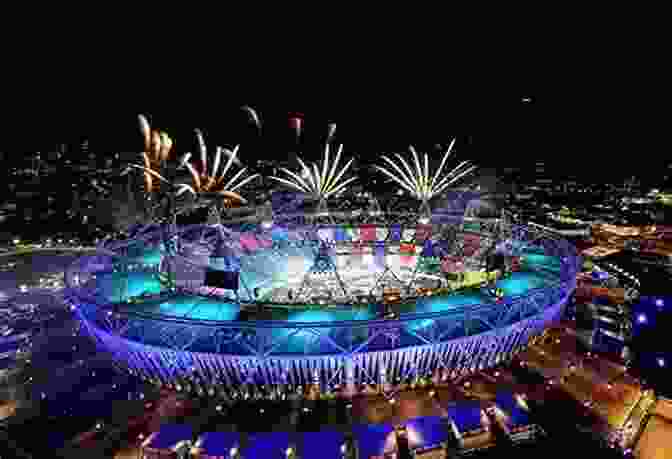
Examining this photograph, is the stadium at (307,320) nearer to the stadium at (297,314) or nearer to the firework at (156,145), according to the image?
the stadium at (297,314)

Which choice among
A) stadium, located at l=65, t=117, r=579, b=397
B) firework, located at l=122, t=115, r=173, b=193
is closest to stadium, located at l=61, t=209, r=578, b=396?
stadium, located at l=65, t=117, r=579, b=397

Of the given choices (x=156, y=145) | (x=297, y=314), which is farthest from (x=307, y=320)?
(x=156, y=145)

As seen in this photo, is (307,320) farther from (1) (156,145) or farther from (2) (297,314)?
(1) (156,145)

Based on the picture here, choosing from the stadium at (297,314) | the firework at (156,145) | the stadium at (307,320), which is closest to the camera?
the stadium at (307,320)

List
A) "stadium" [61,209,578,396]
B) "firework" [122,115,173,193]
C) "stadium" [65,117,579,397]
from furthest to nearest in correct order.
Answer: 1. "firework" [122,115,173,193]
2. "stadium" [65,117,579,397]
3. "stadium" [61,209,578,396]

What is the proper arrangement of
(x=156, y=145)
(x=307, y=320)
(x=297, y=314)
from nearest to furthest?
(x=307, y=320) → (x=297, y=314) → (x=156, y=145)

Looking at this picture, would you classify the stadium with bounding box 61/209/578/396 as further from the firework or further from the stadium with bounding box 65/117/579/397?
the firework

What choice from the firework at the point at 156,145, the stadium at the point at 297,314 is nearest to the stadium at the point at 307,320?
the stadium at the point at 297,314

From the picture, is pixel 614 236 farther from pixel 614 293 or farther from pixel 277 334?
pixel 277 334

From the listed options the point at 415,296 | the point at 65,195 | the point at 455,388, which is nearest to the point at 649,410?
the point at 455,388
